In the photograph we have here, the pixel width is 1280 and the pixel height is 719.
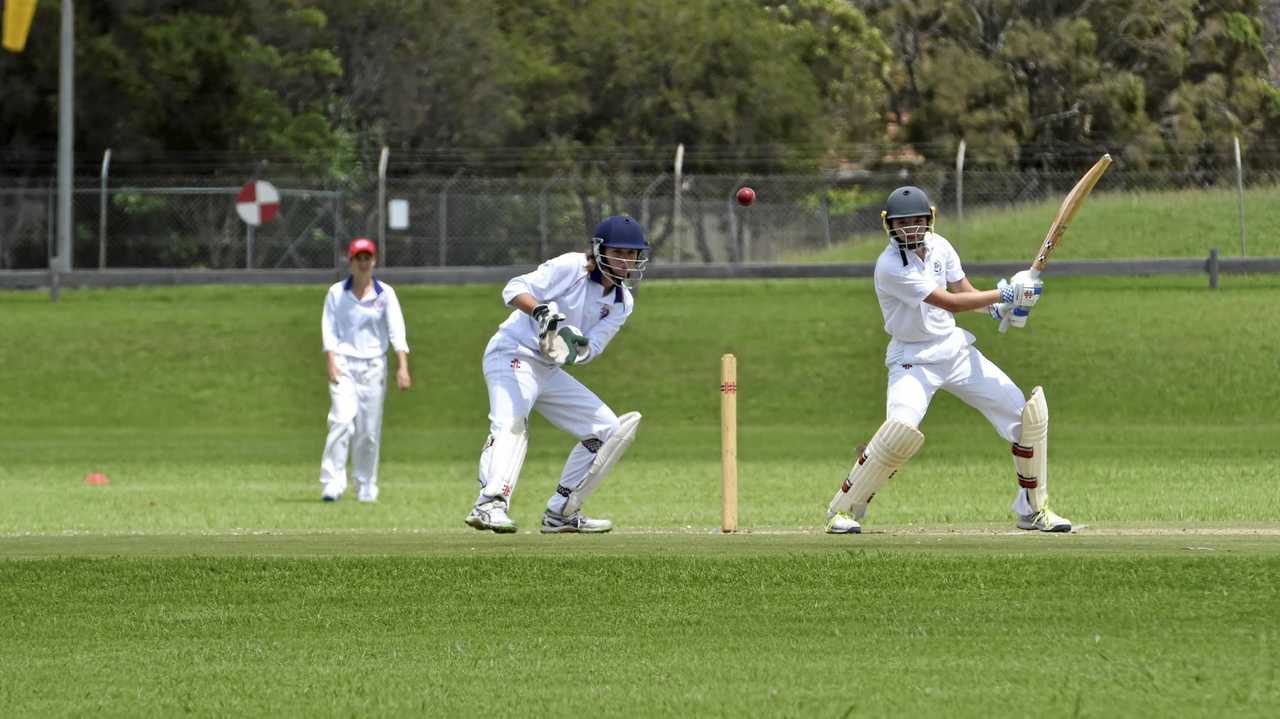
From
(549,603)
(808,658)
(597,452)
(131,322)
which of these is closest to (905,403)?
(597,452)

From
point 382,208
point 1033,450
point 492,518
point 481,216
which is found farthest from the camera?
point 481,216

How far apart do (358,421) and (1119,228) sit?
65.2 feet

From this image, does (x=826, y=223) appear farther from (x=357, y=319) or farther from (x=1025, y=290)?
(x=1025, y=290)

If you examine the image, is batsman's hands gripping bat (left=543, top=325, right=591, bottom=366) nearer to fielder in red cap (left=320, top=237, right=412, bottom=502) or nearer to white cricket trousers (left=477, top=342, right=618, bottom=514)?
white cricket trousers (left=477, top=342, right=618, bottom=514)

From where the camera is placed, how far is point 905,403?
12.1 metres

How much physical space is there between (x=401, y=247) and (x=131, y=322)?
5.66 m

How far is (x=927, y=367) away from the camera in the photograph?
12.2 metres

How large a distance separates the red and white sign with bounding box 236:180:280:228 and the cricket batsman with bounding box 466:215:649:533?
24201mm

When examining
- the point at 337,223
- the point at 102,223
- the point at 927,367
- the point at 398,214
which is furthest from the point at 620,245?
the point at 102,223

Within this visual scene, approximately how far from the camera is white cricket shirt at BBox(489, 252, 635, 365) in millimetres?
12438

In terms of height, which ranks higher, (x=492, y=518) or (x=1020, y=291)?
(x=1020, y=291)

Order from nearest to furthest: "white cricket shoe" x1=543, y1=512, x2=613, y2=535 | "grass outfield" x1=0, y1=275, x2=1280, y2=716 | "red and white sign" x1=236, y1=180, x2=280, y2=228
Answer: "grass outfield" x1=0, y1=275, x2=1280, y2=716
"white cricket shoe" x1=543, y1=512, x2=613, y2=535
"red and white sign" x1=236, y1=180, x2=280, y2=228

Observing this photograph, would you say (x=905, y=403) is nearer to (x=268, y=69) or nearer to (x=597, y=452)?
(x=597, y=452)

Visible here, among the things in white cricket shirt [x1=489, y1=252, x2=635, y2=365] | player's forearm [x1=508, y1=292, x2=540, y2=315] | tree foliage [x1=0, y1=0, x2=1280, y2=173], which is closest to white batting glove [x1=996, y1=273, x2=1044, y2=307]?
white cricket shirt [x1=489, y1=252, x2=635, y2=365]
